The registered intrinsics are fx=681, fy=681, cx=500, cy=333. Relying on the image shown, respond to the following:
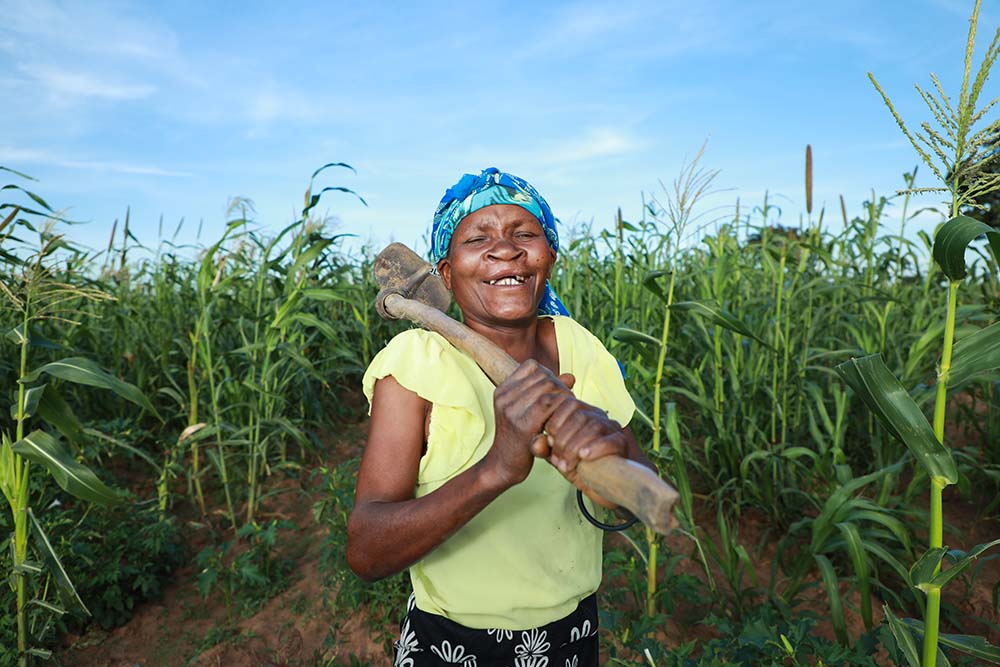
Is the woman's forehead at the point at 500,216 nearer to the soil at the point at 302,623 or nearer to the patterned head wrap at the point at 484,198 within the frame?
the patterned head wrap at the point at 484,198

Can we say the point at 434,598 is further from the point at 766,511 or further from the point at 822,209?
the point at 822,209

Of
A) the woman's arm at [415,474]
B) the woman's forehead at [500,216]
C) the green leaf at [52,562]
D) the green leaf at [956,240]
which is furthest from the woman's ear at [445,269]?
the green leaf at [52,562]

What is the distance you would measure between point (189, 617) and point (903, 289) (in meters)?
4.25

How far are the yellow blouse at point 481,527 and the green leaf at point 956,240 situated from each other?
0.90 m

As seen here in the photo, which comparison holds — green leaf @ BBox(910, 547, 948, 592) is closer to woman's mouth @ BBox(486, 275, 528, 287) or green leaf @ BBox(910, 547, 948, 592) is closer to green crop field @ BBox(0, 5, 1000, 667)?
green crop field @ BBox(0, 5, 1000, 667)

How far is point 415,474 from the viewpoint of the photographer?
1.29m

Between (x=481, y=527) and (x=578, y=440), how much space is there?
17.9 inches

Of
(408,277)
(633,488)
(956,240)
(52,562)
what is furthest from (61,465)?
(956,240)

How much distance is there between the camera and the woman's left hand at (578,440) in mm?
911

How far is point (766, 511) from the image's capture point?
3.12 meters

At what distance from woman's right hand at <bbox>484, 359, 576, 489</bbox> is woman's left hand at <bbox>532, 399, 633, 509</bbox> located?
0.01 metres

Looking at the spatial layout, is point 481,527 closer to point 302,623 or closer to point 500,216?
point 500,216

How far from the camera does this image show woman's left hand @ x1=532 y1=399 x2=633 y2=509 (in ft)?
2.99

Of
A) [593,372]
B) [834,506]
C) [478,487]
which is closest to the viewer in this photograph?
[478,487]
